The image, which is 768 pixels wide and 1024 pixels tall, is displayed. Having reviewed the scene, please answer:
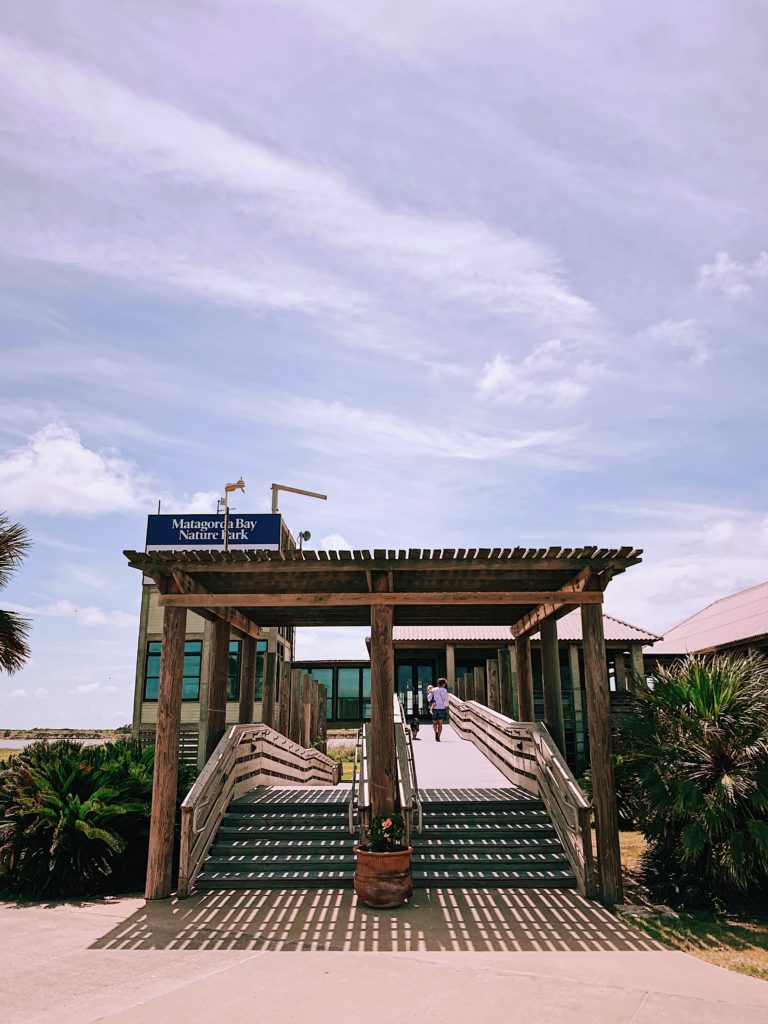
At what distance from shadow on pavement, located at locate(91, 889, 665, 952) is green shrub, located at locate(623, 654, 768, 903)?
46.9 inches

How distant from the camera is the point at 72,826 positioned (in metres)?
8.92

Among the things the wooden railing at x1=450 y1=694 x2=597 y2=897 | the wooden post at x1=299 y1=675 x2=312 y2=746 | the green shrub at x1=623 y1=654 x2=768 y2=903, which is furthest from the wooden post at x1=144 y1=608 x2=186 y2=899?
the wooden post at x1=299 y1=675 x2=312 y2=746

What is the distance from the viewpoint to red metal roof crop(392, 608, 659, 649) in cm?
2680

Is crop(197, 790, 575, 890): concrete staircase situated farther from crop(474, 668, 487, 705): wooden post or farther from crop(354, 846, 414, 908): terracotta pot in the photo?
crop(474, 668, 487, 705): wooden post

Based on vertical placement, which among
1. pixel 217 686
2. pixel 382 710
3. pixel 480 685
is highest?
pixel 480 685

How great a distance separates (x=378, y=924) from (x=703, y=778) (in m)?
3.93

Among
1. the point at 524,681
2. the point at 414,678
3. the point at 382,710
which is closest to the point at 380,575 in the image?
the point at 382,710

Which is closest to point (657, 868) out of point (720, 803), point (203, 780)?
point (720, 803)

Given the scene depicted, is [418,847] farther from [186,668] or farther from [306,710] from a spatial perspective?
[186,668]

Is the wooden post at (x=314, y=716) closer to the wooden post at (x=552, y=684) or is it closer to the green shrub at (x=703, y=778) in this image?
the wooden post at (x=552, y=684)

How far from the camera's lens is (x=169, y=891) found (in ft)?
29.4

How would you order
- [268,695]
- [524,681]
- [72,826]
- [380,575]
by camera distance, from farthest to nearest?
[268,695] → [524,681] → [380,575] → [72,826]

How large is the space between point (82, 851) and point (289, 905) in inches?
101

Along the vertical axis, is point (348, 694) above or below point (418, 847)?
above
